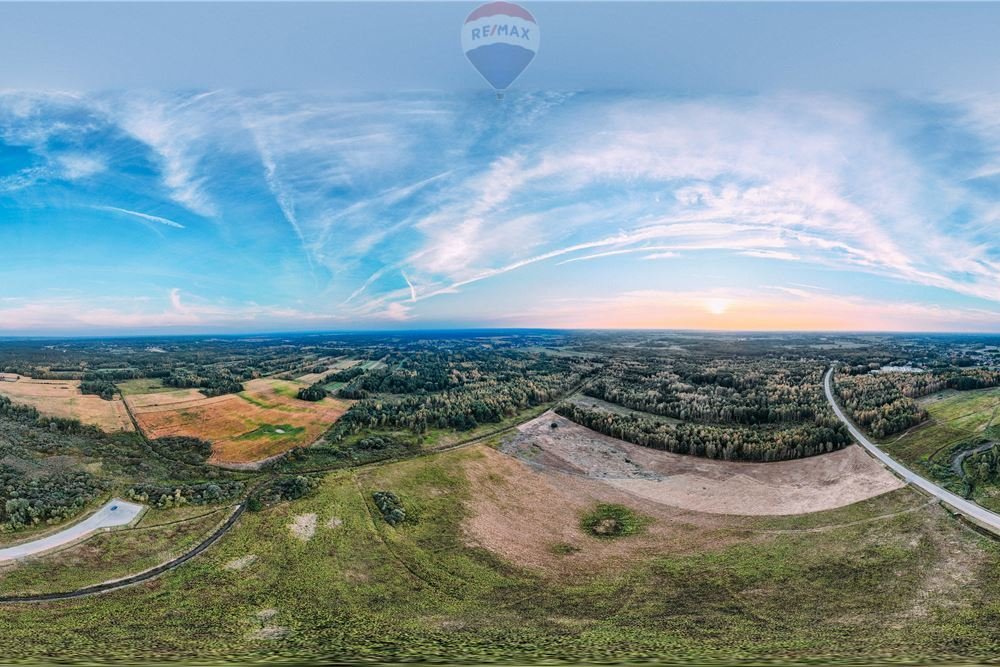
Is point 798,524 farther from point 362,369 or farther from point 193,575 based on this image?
point 362,369

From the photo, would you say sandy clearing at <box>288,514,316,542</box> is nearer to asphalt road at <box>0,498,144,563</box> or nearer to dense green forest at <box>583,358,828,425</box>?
asphalt road at <box>0,498,144,563</box>

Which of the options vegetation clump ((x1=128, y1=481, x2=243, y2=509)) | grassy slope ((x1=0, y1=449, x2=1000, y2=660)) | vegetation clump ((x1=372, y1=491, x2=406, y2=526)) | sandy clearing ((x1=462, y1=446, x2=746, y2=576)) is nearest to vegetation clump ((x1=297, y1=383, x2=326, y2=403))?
vegetation clump ((x1=128, y1=481, x2=243, y2=509))

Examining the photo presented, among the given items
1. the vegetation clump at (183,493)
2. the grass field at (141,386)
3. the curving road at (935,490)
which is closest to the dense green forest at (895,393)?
the curving road at (935,490)

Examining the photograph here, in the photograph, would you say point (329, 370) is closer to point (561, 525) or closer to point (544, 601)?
point (561, 525)

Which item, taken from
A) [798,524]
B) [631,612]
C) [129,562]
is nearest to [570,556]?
[631,612]

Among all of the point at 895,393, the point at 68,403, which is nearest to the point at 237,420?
the point at 68,403
